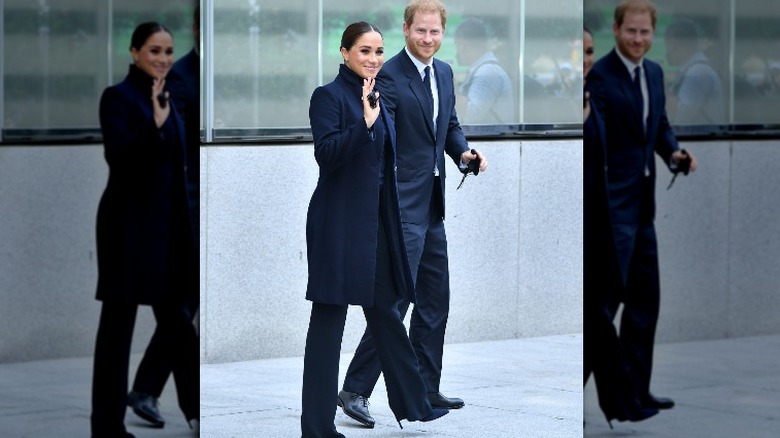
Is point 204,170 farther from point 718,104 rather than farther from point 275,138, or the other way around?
point 718,104

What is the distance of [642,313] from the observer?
1772 millimetres

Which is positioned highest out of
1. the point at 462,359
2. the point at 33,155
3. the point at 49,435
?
the point at 33,155

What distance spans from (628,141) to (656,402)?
328mm

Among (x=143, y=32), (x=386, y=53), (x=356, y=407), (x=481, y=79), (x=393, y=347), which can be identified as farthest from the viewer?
(x=481, y=79)

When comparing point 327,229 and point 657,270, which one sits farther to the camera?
point 327,229

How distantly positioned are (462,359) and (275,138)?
1506mm

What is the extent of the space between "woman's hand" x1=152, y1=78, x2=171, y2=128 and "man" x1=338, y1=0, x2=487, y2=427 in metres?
4.09

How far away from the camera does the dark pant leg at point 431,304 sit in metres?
5.89

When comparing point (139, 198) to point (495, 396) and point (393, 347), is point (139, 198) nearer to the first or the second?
point (393, 347)

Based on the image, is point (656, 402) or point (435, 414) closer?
point (656, 402)

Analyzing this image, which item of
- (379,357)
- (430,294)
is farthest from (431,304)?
(379,357)

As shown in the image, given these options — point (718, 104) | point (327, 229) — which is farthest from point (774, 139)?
point (327, 229)

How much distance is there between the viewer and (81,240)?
1.66 m

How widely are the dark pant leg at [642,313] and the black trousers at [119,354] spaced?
1.76 feet
